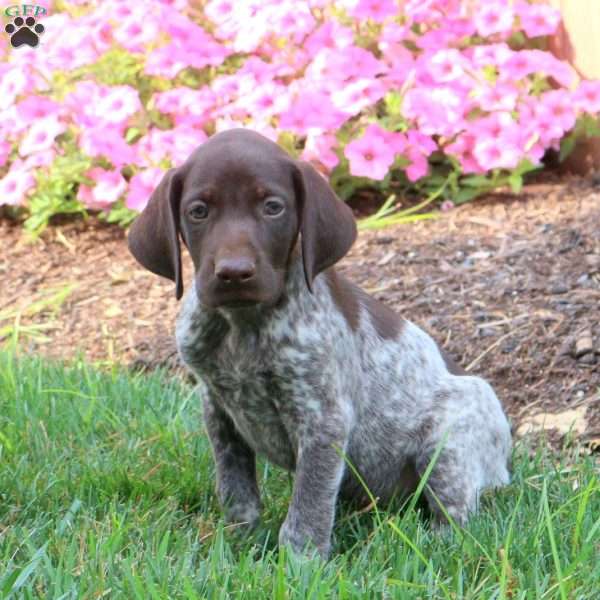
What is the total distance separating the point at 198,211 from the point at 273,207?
0.22m

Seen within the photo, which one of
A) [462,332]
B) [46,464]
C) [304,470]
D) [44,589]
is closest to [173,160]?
[462,332]

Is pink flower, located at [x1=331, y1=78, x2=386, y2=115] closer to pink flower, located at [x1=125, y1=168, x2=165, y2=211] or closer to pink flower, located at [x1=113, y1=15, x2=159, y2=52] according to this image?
pink flower, located at [x1=125, y1=168, x2=165, y2=211]

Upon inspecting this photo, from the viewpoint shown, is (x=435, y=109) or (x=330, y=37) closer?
(x=435, y=109)

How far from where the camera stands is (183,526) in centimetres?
360

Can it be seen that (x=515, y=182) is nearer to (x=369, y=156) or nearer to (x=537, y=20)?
(x=369, y=156)

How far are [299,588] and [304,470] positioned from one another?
700 mm

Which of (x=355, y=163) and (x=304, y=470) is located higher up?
(x=355, y=163)

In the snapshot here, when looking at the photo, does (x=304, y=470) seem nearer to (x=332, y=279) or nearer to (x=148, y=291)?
(x=332, y=279)

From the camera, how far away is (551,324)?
524 cm

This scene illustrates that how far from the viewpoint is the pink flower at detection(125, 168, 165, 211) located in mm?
6742

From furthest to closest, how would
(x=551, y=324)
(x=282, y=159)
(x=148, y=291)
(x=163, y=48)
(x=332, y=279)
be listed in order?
1. (x=163, y=48)
2. (x=148, y=291)
3. (x=551, y=324)
4. (x=332, y=279)
5. (x=282, y=159)

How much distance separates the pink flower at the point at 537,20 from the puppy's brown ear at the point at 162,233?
4.21 metres

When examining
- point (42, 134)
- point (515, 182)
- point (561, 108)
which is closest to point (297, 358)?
point (515, 182)

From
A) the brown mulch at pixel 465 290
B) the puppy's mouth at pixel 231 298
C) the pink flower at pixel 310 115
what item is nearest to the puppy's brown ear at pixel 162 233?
the puppy's mouth at pixel 231 298
